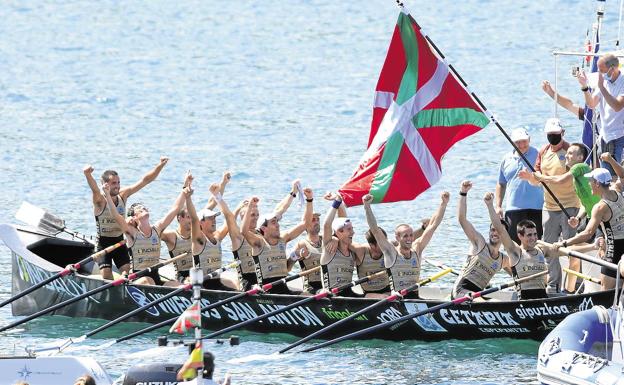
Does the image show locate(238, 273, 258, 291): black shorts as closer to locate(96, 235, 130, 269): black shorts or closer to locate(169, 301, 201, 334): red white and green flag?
locate(96, 235, 130, 269): black shorts

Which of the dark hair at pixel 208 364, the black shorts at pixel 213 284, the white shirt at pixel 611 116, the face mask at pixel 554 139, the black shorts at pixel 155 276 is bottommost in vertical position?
the dark hair at pixel 208 364

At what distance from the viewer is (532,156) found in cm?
1903

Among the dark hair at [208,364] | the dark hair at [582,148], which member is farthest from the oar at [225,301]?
the dark hair at [208,364]

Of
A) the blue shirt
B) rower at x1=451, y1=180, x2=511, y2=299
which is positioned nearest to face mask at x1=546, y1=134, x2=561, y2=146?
the blue shirt

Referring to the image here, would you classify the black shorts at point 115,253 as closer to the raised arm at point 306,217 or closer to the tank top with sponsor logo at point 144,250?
the tank top with sponsor logo at point 144,250

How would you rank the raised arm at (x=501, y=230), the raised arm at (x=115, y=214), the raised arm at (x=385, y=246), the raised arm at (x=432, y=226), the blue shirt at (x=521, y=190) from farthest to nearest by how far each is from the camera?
the raised arm at (x=115, y=214)
the blue shirt at (x=521, y=190)
the raised arm at (x=432, y=226)
the raised arm at (x=385, y=246)
the raised arm at (x=501, y=230)

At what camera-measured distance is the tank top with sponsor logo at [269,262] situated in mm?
18719

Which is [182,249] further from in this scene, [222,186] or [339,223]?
[339,223]

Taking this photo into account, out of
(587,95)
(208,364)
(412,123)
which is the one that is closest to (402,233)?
(412,123)

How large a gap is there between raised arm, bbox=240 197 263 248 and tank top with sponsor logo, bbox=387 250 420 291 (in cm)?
168

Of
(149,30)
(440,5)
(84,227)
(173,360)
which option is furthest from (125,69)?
(173,360)

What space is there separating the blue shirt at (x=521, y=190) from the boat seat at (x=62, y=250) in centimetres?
568

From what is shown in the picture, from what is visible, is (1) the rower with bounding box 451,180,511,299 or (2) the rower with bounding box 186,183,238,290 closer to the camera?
(1) the rower with bounding box 451,180,511,299

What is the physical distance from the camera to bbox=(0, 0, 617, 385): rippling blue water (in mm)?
18172
